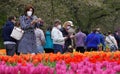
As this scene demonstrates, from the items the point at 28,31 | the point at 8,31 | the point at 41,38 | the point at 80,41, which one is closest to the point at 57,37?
the point at 41,38

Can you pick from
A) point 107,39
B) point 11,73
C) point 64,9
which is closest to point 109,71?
point 11,73

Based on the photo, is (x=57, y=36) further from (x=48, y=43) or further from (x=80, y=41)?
(x=80, y=41)

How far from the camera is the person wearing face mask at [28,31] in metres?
11.4

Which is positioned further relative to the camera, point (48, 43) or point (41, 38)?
point (48, 43)

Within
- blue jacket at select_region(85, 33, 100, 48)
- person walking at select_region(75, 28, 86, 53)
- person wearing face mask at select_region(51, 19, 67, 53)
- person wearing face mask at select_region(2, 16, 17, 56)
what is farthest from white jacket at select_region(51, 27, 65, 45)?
person walking at select_region(75, 28, 86, 53)

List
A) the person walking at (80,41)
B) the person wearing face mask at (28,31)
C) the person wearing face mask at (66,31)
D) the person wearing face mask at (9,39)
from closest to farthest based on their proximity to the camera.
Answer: the person wearing face mask at (28,31)
the person wearing face mask at (9,39)
the person wearing face mask at (66,31)
the person walking at (80,41)

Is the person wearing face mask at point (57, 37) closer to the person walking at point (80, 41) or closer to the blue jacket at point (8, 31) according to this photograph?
the blue jacket at point (8, 31)

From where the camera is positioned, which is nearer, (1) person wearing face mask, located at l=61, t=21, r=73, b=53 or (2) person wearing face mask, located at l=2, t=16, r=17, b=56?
(2) person wearing face mask, located at l=2, t=16, r=17, b=56

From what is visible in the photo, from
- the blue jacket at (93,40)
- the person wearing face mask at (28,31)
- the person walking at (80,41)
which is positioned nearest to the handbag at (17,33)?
the person wearing face mask at (28,31)

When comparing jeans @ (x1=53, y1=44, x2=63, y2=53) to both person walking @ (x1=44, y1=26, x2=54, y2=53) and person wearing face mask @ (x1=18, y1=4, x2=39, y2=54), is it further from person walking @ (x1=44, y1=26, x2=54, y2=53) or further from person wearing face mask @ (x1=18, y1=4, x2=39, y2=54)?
person wearing face mask @ (x1=18, y1=4, x2=39, y2=54)

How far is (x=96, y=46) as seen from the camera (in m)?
18.3

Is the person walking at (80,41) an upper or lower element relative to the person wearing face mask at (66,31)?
lower

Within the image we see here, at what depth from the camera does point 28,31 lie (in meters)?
11.7

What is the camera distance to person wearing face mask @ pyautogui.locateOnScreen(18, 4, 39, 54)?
451 inches
